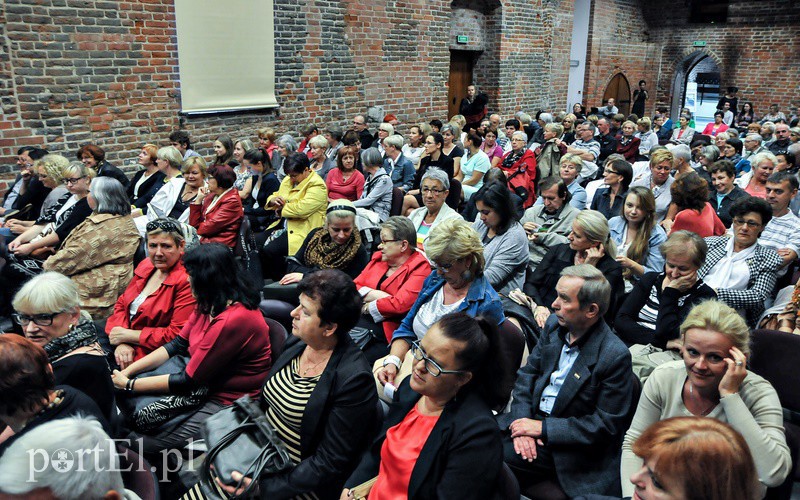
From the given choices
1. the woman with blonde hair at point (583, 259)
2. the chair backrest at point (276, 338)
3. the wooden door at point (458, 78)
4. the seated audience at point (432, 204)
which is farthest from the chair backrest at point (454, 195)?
the wooden door at point (458, 78)

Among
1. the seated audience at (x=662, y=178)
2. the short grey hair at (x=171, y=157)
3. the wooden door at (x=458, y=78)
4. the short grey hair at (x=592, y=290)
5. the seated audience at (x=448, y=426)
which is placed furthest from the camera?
the wooden door at (x=458, y=78)

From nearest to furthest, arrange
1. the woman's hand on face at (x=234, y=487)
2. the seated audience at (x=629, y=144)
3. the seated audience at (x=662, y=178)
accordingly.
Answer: the woman's hand on face at (x=234, y=487) → the seated audience at (x=662, y=178) → the seated audience at (x=629, y=144)

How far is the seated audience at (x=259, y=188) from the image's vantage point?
247 inches

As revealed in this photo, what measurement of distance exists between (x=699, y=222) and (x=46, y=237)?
17.2ft

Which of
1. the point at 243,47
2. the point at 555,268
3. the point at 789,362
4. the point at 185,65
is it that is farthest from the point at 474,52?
the point at 789,362

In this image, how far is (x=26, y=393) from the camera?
2.12 m

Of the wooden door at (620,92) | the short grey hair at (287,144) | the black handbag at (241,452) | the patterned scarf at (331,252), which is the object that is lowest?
the black handbag at (241,452)

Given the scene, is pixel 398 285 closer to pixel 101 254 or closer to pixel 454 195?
pixel 101 254

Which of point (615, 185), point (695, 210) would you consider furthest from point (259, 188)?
point (695, 210)

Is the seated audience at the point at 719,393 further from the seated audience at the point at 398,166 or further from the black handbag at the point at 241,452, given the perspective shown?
the seated audience at the point at 398,166

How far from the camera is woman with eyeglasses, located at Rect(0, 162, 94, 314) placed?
4805 millimetres

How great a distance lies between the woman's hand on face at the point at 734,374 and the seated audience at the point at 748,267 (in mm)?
1604

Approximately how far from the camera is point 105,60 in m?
7.13

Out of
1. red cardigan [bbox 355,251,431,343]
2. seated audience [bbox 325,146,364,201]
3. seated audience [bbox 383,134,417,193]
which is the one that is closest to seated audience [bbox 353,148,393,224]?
seated audience [bbox 325,146,364,201]
